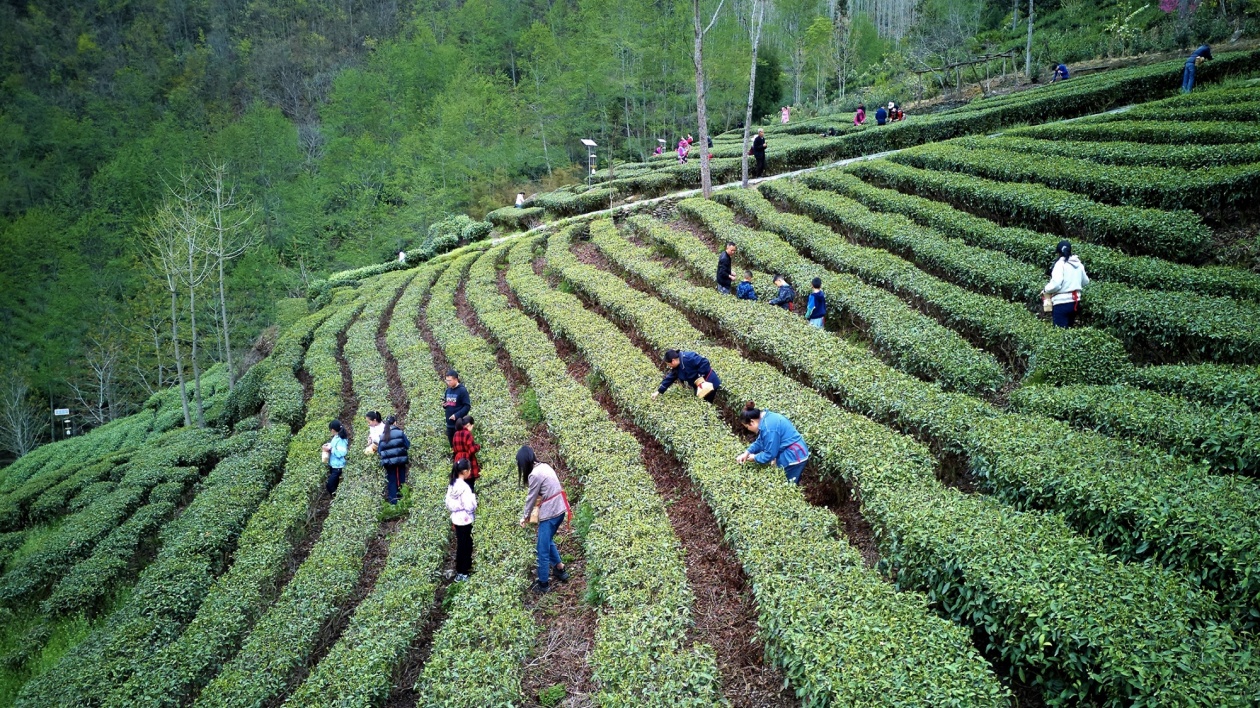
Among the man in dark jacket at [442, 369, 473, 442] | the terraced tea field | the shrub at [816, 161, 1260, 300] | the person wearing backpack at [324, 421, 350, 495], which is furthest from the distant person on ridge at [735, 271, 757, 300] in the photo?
the person wearing backpack at [324, 421, 350, 495]

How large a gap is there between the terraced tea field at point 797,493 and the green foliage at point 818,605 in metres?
0.03

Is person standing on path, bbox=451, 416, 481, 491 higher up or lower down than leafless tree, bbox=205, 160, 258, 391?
lower down

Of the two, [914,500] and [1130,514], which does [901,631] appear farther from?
[1130,514]

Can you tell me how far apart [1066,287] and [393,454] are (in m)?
11.7

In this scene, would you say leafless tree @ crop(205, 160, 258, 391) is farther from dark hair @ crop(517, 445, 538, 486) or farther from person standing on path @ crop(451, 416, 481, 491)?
dark hair @ crop(517, 445, 538, 486)

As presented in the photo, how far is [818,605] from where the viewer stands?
6.25 m

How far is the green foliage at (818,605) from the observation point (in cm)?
519

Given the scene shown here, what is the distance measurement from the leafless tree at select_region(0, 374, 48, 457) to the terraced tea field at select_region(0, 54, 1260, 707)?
86.2ft

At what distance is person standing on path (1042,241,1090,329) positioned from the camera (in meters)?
11.2

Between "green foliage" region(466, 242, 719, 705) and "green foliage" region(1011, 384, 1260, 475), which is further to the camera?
"green foliage" region(1011, 384, 1260, 475)

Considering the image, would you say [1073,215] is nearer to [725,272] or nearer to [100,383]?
[725,272]

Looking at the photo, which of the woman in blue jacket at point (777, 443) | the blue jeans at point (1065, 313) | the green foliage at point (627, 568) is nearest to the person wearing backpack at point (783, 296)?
the green foliage at point (627, 568)

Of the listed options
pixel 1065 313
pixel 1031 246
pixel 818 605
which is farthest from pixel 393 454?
pixel 1031 246

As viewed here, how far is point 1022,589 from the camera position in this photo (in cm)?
562
